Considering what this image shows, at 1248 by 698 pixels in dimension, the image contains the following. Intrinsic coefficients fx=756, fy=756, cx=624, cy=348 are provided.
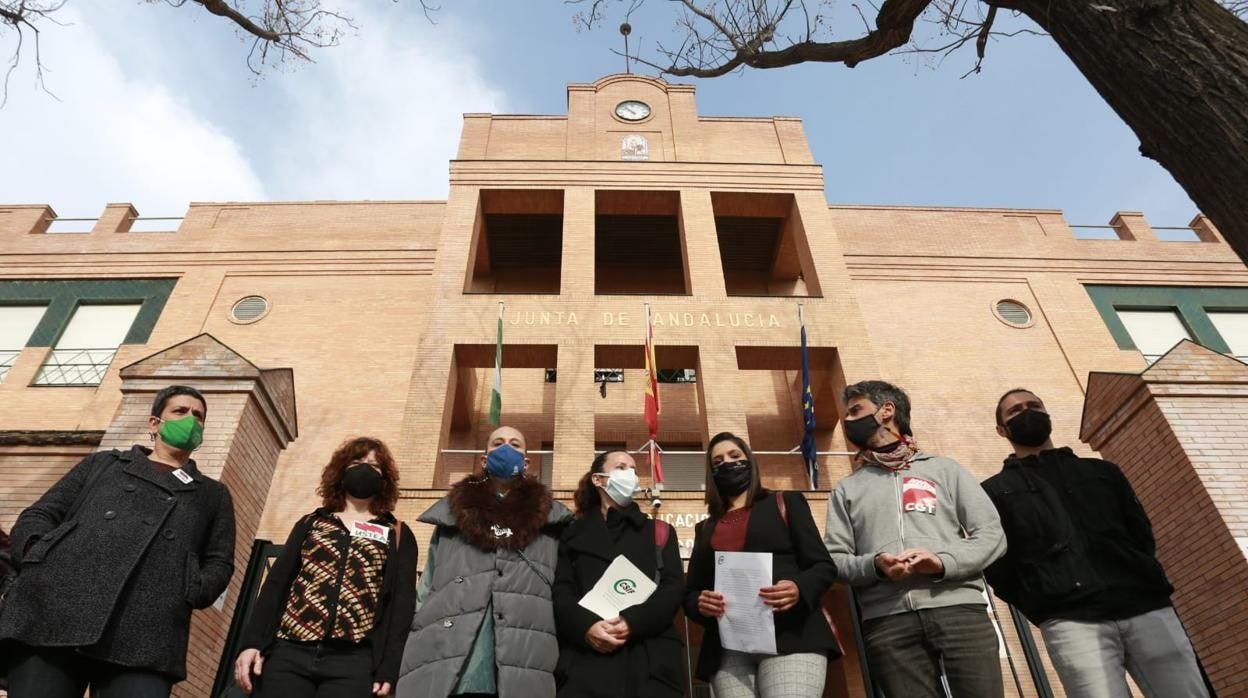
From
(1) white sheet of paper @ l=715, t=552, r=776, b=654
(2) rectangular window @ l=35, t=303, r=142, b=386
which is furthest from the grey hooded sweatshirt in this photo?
(2) rectangular window @ l=35, t=303, r=142, b=386

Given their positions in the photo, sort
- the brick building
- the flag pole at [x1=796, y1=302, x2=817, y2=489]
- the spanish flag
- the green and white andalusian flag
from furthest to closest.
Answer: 1. the brick building
2. the flag pole at [x1=796, y1=302, x2=817, y2=489]
3. the green and white andalusian flag
4. the spanish flag

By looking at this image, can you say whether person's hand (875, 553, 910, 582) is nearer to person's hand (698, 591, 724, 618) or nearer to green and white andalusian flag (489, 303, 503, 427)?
person's hand (698, 591, 724, 618)

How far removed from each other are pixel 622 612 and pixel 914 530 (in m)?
1.44

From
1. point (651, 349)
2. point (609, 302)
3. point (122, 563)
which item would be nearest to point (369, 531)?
point (122, 563)

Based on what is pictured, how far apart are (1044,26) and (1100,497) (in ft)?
7.59

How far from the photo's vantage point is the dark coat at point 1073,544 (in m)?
3.46

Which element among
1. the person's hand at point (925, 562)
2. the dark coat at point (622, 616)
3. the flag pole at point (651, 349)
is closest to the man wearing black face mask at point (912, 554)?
the person's hand at point (925, 562)

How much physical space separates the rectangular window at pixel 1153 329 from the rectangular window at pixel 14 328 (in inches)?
875

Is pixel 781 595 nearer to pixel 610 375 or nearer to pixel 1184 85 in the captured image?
pixel 1184 85

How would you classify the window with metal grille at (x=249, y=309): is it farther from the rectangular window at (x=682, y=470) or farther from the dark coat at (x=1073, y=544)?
the dark coat at (x=1073, y=544)

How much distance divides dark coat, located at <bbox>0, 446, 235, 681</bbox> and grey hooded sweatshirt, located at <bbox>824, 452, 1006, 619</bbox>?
2980 millimetres

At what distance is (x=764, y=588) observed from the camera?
339 centimetres

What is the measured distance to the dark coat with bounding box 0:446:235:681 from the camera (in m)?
3.01

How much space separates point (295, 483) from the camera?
1307 cm
